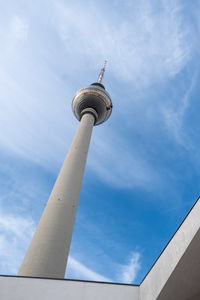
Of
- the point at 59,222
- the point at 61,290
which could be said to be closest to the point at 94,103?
the point at 59,222

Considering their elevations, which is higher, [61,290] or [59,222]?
[59,222]

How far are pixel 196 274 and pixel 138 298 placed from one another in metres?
3.00

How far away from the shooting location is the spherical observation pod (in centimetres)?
4775

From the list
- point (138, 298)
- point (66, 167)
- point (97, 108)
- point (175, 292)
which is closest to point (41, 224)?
point (66, 167)

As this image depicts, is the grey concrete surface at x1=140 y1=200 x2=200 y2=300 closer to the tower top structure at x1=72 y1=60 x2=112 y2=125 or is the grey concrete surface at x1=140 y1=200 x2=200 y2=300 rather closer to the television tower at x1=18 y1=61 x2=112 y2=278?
the television tower at x1=18 y1=61 x2=112 y2=278

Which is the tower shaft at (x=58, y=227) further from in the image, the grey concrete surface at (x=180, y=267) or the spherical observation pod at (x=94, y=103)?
the spherical observation pod at (x=94, y=103)

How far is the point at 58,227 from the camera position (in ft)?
75.4

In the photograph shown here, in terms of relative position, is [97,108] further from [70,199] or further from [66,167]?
[70,199]

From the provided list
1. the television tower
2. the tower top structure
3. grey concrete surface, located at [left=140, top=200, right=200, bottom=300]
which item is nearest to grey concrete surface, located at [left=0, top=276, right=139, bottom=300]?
grey concrete surface, located at [left=140, top=200, right=200, bottom=300]

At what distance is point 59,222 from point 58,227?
0.52 m

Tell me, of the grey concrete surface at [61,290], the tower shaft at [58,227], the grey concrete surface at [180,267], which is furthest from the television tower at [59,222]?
the grey concrete surface at [180,267]

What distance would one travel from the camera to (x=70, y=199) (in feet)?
87.6

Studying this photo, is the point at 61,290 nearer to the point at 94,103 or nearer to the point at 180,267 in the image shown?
the point at 180,267

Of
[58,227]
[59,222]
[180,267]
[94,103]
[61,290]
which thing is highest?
[94,103]
